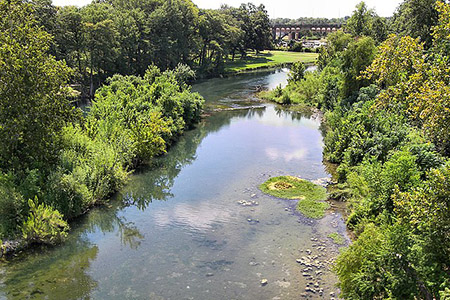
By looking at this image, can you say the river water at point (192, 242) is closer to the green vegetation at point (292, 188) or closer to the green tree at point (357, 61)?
the green vegetation at point (292, 188)

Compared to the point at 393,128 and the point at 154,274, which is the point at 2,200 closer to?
the point at 154,274

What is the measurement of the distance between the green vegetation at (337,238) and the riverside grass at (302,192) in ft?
7.15

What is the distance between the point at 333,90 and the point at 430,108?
41058mm

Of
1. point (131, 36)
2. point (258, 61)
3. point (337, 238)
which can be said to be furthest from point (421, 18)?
point (258, 61)

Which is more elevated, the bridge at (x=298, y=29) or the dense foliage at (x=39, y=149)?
the bridge at (x=298, y=29)

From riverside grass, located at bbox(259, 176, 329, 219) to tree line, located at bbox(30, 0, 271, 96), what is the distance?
60.7ft

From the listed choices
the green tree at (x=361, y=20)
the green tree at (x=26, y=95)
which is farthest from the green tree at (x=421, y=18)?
the green tree at (x=26, y=95)

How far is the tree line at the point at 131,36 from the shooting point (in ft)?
172

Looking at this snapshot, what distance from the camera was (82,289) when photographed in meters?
17.0

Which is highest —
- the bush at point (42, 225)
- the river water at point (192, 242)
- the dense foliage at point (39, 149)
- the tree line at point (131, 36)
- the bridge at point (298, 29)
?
the bridge at point (298, 29)

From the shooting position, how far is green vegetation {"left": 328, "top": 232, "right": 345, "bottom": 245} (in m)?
20.6

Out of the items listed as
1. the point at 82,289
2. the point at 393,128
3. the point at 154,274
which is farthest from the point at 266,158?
the point at 82,289

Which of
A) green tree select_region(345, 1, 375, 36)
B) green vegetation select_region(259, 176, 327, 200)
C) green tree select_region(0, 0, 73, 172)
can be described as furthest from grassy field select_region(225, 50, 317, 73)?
green tree select_region(0, 0, 73, 172)

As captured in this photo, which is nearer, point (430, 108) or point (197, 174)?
point (430, 108)
